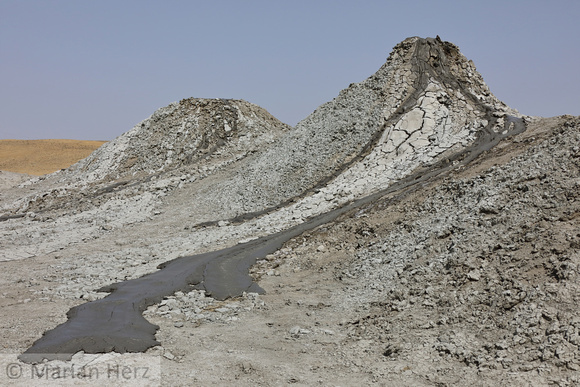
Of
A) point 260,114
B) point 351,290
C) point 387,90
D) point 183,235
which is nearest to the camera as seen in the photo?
point 351,290

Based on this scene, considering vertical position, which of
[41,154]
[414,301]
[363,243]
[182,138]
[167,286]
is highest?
[41,154]

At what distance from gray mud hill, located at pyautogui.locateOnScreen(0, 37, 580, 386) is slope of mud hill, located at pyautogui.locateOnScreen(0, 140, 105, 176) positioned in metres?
22.1

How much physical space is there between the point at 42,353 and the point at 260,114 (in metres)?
23.9

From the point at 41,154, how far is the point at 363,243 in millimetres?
46713

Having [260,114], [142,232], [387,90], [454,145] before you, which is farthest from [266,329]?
[260,114]

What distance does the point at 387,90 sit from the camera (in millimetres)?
20266

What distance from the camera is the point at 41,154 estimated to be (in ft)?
162

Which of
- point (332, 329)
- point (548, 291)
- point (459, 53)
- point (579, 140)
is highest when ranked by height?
point (459, 53)

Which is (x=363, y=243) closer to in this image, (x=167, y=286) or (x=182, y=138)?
(x=167, y=286)

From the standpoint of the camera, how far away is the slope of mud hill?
44688mm

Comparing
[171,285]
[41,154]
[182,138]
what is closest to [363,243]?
[171,285]

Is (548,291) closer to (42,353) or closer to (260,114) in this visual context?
(42,353)

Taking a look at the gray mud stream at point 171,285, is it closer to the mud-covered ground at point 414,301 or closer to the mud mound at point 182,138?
the mud-covered ground at point 414,301

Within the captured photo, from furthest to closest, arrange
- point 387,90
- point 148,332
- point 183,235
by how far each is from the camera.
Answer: point 387,90, point 183,235, point 148,332
